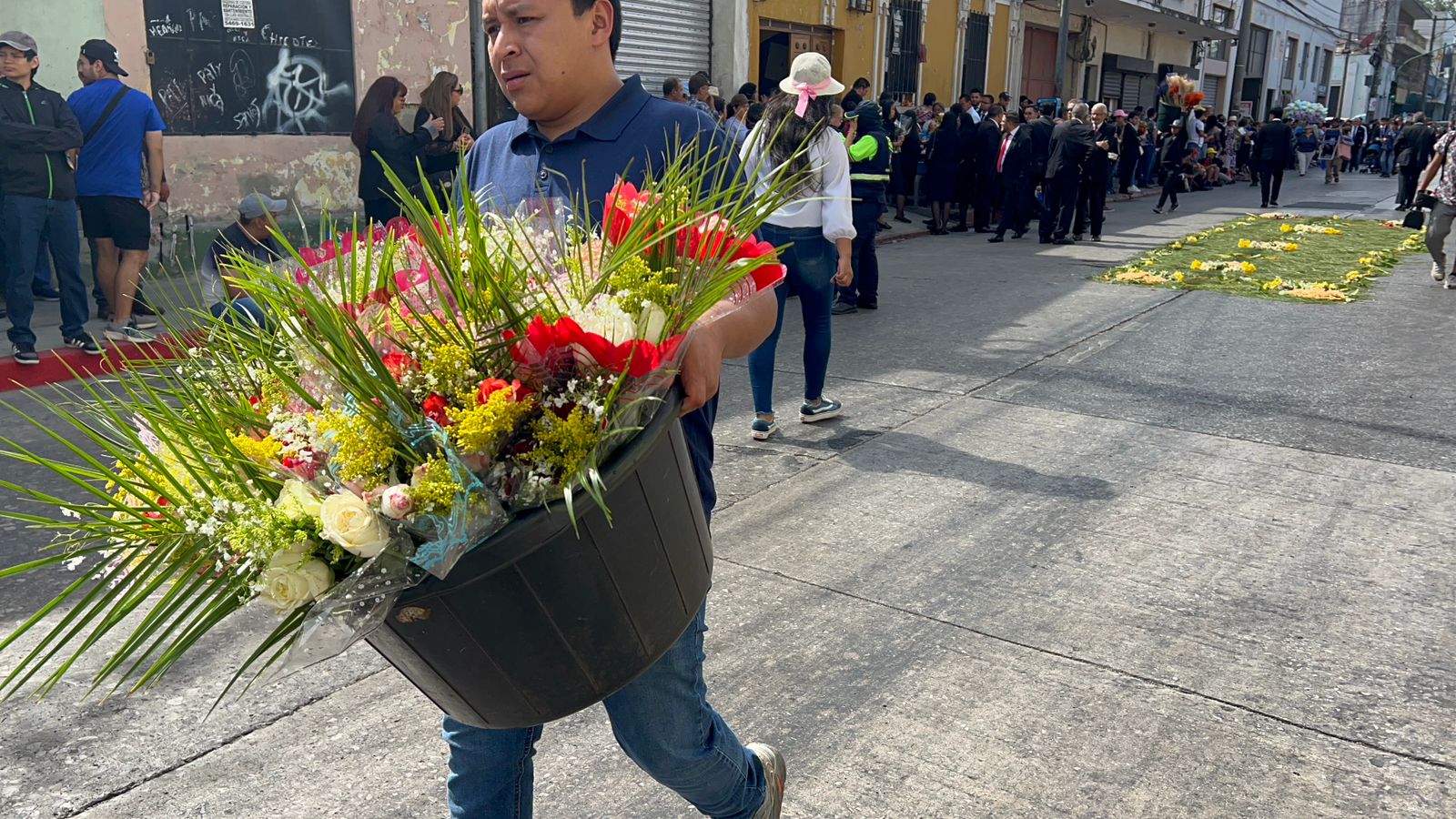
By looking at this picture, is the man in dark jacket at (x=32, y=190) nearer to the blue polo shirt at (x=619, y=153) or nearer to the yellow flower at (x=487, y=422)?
the blue polo shirt at (x=619, y=153)

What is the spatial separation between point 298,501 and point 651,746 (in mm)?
841

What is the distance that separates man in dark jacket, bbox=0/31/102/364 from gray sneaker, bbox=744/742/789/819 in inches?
252

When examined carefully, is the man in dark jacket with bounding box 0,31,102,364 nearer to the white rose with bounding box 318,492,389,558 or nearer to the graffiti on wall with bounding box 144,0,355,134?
the graffiti on wall with bounding box 144,0,355,134

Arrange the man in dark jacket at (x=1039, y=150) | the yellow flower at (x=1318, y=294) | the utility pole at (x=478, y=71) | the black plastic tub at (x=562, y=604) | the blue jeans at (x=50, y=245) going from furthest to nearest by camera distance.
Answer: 1. the man in dark jacket at (x=1039, y=150)
2. the utility pole at (x=478, y=71)
3. the yellow flower at (x=1318, y=294)
4. the blue jeans at (x=50, y=245)
5. the black plastic tub at (x=562, y=604)

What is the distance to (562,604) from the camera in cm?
157

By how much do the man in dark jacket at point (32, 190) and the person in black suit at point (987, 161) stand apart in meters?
11.9

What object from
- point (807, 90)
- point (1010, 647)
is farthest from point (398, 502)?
point (807, 90)

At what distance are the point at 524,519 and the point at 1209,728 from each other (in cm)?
235

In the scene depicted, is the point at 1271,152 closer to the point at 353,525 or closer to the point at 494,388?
the point at 494,388

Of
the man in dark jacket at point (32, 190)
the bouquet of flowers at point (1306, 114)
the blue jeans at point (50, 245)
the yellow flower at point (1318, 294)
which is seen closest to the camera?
the man in dark jacket at point (32, 190)

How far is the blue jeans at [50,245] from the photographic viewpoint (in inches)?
291

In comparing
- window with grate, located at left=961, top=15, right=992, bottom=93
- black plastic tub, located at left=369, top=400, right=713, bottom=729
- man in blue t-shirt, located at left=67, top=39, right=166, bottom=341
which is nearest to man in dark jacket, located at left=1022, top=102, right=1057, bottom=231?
window with grate, located at left=961, top=15, right=992, bottom=93

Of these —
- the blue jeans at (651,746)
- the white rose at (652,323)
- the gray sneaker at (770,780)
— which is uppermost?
the white rose at (652,323)

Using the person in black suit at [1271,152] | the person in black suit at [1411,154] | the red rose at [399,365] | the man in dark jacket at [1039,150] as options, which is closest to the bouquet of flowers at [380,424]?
the red rose at [399,365]
